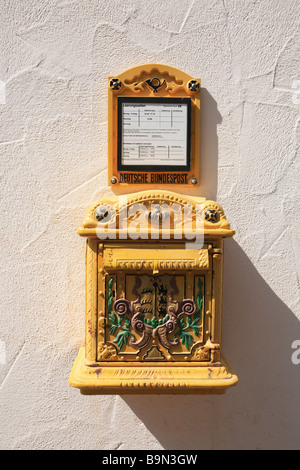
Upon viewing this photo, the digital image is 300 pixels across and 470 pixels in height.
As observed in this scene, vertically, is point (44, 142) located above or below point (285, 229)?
above

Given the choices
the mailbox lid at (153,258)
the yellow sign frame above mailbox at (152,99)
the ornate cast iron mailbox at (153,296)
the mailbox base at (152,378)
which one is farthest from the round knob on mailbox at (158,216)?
the mailbox base at (152,378)

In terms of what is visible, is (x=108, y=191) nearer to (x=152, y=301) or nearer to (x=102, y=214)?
(x=102, y=214)

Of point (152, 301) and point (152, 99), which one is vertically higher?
point (152, 99)

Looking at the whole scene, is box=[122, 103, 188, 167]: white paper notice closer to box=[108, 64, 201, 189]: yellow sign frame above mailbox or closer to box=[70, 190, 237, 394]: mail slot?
box=[108, 64, 201, 189]: yellow sign frame above mailbox

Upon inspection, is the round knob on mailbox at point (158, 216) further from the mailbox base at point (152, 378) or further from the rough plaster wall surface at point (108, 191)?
the mailbox base at point (152, 378)

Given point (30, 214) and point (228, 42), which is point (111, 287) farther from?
point (228, 42)

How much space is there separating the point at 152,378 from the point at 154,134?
3.40 ft

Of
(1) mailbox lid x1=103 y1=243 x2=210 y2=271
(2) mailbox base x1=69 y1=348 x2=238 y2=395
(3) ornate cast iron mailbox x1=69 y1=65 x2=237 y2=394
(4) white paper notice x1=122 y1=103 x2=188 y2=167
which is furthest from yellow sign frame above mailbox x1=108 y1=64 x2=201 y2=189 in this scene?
(2) mailbox base x1=69 y1=348 x2=238 y2=395

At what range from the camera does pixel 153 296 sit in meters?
1.35

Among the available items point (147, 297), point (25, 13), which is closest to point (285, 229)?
point (147, 297)

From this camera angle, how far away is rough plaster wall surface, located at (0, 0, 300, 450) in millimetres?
1614

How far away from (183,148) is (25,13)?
95 centimetres

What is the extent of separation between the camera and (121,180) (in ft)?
5.30

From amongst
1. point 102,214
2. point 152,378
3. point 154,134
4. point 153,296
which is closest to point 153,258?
point 153,296
